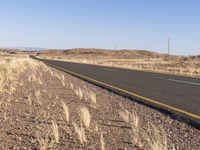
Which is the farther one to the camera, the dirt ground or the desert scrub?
the desert scrub

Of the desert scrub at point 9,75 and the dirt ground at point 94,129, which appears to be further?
the desert scrub at point 9,75

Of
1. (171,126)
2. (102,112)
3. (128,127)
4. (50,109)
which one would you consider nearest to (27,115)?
(50,109)

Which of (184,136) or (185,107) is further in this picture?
(185,107)

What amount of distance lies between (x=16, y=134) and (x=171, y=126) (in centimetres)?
319

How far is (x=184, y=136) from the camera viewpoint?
22.4 feet

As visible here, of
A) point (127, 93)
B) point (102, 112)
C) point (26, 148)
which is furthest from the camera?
point (127, 93)

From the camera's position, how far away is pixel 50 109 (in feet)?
32.3

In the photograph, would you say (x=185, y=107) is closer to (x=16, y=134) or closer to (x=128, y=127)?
(x=128, y=127)

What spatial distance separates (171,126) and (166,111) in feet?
6.47

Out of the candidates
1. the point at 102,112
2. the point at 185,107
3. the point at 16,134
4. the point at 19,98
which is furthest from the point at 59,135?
the point at 19,98

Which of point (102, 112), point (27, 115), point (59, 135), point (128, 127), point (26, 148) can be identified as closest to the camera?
point (26, 148)

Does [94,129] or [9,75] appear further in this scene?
[9,75]

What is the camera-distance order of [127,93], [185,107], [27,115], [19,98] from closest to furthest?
[27,115]
[185,107]
[19,98]
[127,93]

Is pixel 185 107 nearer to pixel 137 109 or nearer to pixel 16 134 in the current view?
Result: pixel 137 109
